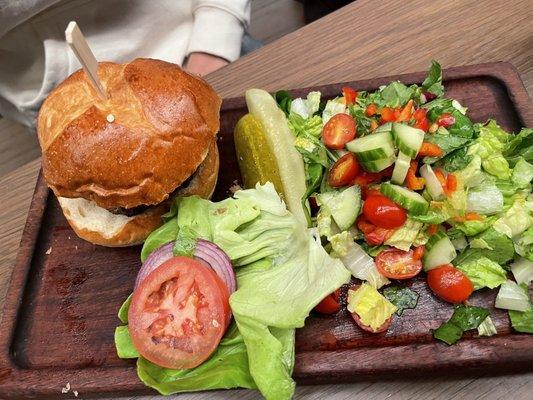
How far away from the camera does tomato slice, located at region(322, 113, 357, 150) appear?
2043mm

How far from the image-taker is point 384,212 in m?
1.85

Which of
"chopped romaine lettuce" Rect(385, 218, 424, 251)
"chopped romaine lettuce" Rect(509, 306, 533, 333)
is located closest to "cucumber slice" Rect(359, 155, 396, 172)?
"chopped romaine lettuce" Rect(385, 218, 424, 251)

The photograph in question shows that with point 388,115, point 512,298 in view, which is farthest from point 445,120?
point 512,298

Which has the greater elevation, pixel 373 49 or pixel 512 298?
pixel 373 49

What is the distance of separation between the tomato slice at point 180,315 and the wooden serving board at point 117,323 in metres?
0.20

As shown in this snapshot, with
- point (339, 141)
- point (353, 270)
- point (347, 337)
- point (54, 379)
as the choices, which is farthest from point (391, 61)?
point (54, 379)

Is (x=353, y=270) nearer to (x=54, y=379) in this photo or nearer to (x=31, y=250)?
(x=54, y=379)

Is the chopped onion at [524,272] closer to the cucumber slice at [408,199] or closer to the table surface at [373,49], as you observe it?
the cucumber slice at [408,199]

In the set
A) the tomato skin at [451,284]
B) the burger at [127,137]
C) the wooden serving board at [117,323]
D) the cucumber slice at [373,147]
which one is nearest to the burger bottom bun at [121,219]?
the burger at [127,137]

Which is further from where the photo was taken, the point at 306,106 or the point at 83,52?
the point at 306,106

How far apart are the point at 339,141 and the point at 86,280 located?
1122 mm

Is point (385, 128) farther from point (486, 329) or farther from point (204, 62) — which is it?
point (204, 62)

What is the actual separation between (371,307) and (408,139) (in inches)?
23.1

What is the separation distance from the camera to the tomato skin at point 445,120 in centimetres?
202
